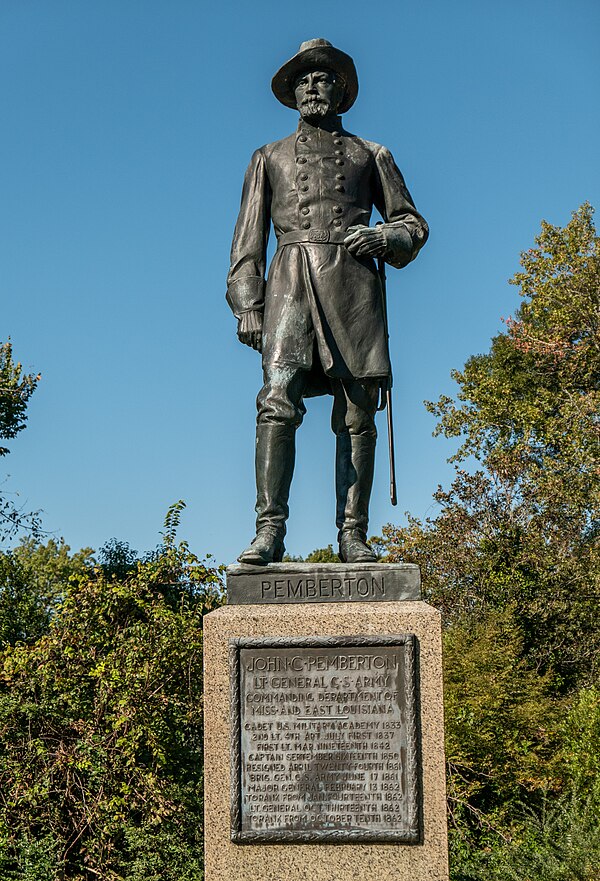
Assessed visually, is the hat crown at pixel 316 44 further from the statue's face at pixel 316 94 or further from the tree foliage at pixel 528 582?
the tree foliage at pixel 528 582

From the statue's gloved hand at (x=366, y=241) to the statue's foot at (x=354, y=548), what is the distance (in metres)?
1.48

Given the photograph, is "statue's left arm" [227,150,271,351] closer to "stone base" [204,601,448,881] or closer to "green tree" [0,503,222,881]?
"stone base" [204,601,448,881]

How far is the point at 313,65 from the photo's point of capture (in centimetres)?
564

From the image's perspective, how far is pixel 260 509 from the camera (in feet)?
17.1

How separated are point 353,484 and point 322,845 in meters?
1.80

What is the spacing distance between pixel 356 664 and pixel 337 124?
2993 mm

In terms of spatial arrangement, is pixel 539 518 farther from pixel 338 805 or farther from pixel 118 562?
pixel 338 805

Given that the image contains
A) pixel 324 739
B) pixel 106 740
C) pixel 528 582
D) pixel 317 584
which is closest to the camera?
pixel 324 739

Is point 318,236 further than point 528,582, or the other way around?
point 528,582

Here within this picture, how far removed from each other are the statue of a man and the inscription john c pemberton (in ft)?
1.96

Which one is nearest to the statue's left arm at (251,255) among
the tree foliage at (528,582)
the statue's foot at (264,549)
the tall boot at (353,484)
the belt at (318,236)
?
the belt at (318,236)

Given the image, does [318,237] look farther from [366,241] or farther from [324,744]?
[324,744]

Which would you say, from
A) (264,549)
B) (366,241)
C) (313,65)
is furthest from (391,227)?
(264,549)

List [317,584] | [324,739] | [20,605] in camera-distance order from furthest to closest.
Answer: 1. [20,605]
2. [317,584]
3. [324,739]
